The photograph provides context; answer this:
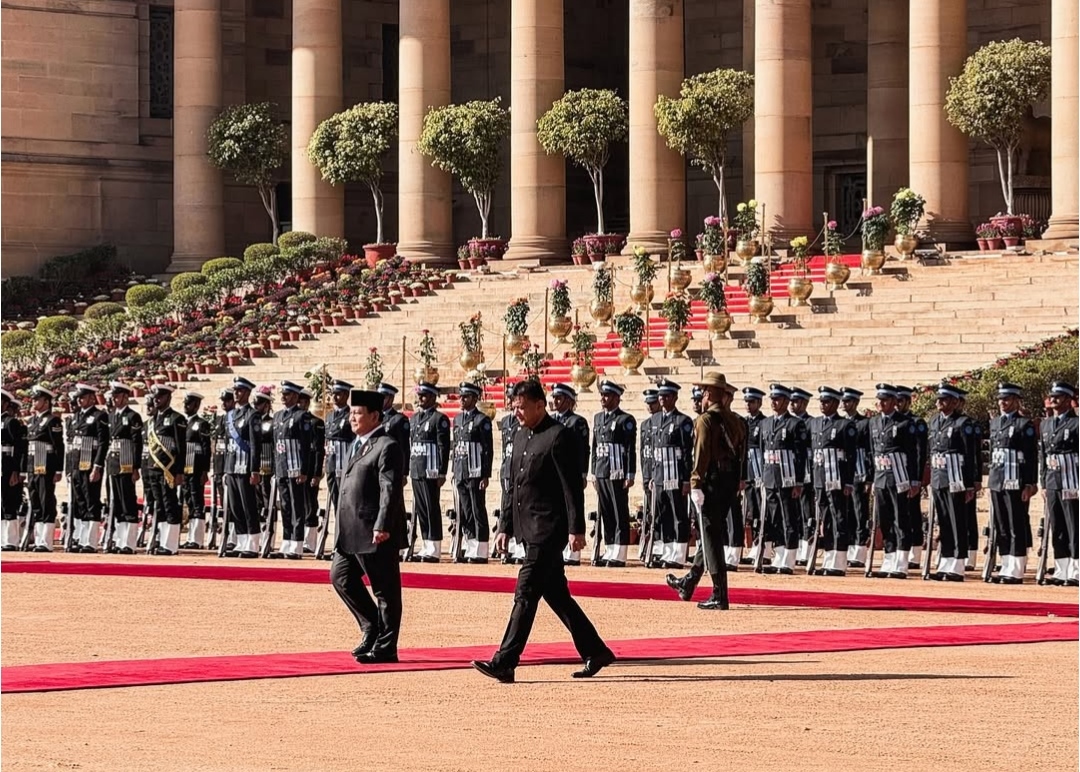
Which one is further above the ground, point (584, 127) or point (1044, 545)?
point (584, 127)

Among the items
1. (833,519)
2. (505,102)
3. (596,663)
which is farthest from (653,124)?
(596,663)

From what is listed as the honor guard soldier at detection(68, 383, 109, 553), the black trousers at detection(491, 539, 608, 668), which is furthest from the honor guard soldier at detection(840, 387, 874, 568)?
the black trousers at detection(491, 539, 608, 668)

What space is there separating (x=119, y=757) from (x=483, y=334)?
27983 millimetres

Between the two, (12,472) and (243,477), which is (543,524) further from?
(12,472)

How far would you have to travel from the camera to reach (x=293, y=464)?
25.6 m

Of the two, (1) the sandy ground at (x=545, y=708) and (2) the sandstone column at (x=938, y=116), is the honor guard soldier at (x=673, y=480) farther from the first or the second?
(2) the sandstone column at (x=938, y=116)

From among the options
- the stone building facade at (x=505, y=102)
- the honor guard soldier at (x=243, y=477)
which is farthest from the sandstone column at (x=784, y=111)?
the honor guard soldier at (x=243, y=477)

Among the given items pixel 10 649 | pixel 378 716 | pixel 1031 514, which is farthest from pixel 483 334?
pixel 378 716

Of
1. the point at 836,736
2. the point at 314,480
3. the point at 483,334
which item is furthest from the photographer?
the point at 483,334

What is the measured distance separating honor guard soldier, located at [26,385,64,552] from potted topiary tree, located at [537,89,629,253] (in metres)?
17.7

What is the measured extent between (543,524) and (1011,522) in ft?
28.6

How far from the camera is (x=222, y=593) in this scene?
2006 centimetres

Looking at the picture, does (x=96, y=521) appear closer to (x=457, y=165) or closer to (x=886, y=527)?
(x=886, y=527)

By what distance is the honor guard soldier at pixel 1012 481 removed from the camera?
70.5ft
